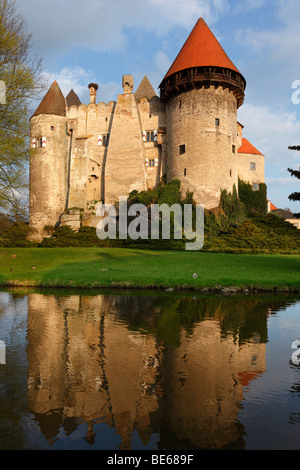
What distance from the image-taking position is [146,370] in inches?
223

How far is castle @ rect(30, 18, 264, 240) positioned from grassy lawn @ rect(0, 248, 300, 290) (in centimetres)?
1325

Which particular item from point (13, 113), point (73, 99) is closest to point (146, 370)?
point (13, 113)

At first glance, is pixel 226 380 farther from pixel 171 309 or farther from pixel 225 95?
pixel 225 95

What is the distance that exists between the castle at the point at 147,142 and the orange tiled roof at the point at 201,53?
0.11 meters

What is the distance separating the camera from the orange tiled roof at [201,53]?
3509 cm

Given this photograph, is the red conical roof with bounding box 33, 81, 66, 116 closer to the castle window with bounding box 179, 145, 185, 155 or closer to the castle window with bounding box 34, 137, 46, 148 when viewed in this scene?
the castle window with bounding box 34, 137, 46, 148

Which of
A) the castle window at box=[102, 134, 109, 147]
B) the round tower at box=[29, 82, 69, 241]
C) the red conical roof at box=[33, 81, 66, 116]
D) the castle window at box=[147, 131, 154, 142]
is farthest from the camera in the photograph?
the castle window at box=[102, 134, 109, 147]

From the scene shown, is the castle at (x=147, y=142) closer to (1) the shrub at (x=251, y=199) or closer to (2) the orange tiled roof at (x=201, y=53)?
(2) the orange tiled roof at (x=201, y=53)

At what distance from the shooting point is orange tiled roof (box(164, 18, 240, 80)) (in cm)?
3509

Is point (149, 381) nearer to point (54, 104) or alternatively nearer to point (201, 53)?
point (201, 53)

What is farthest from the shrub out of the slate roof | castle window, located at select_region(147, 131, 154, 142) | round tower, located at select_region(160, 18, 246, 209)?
the slate roof

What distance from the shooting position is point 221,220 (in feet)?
113

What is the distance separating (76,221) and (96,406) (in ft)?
112
